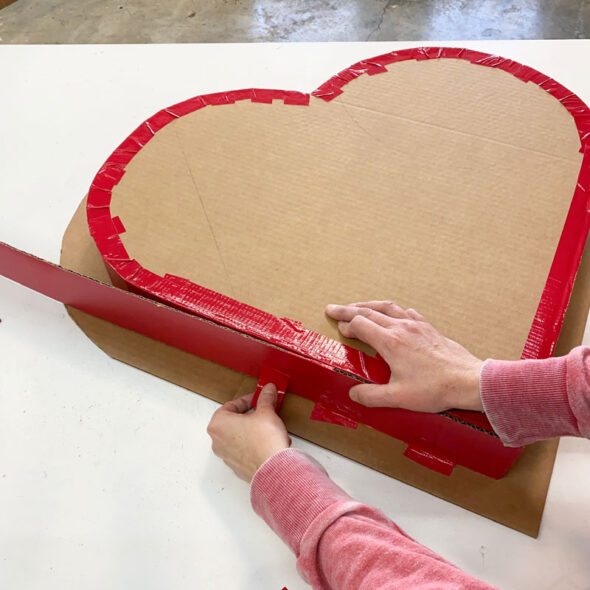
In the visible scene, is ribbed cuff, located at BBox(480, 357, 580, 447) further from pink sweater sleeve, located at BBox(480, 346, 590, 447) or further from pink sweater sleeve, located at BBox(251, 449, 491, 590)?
pink sweater sleeve, located at BBox(251, 449, 491, 590)

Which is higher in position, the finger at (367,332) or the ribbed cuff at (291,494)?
the finger at (367,332)

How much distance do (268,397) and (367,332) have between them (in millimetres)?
173

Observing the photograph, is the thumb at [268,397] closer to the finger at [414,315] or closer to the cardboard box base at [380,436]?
the cardboard box base at [380,436]

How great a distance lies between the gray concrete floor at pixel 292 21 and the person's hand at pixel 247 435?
5.37 ft

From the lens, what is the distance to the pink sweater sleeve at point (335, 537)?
1.66ft

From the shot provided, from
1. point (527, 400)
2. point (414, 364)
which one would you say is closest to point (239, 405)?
point (414, 364)

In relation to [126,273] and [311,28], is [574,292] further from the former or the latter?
[311,28]

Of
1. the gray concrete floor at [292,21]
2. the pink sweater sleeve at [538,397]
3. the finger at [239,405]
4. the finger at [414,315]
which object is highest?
the gray concrete floor at [292,21]

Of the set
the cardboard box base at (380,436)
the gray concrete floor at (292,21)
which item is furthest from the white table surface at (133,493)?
the gray concrete floor at (292,21)

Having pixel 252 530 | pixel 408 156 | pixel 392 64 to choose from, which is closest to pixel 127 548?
pixel 252 530

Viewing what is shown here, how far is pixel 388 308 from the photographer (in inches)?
28.1

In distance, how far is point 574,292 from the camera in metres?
0.86

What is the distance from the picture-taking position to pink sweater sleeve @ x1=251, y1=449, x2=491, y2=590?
1.66 ft

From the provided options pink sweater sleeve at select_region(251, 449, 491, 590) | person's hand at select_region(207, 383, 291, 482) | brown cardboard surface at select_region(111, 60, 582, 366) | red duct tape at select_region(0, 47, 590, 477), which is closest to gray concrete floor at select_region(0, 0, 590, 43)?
brown cardboard surface at select_region(111, 60, 582, 366)
